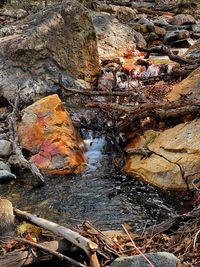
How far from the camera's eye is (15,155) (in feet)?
24.6

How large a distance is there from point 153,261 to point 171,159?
116 inches

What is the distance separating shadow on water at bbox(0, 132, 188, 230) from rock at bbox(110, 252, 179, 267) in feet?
5.12

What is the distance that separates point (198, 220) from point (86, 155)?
3443mm

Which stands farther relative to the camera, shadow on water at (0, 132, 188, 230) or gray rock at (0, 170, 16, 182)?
gray rock at (0, 170, 16, 182)

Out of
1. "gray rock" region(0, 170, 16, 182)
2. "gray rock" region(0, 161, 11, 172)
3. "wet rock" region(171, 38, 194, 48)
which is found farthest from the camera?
"wet rock" region(171, 38, 194, 48)

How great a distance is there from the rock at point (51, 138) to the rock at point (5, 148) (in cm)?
21

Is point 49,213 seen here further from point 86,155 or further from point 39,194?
point 86,155

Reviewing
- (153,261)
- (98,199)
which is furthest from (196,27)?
(153,261)

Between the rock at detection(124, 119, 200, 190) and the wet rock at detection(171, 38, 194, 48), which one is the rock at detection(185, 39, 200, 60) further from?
the wet rock at detection(171, 38, 194, 48)

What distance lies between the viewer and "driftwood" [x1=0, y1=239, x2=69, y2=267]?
3.99 metres

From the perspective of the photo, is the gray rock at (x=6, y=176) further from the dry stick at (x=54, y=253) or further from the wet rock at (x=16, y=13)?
the wet rock at (x=16, y=13)

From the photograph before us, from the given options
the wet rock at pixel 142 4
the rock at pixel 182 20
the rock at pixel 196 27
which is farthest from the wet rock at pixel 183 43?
the wet rock at pixel 142 4

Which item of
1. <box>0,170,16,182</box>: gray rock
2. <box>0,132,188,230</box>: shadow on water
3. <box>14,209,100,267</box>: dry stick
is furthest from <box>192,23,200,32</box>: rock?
<box>14,209,100,267</box>: dry stick

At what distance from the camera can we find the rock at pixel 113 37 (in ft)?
48.7
